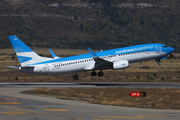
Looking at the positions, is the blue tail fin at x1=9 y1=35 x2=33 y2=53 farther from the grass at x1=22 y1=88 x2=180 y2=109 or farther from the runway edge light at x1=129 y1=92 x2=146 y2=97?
the runway edge light at x1=129 y1=92 x2=146 y2=97

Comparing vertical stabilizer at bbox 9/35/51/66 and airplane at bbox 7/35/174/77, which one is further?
airplane at bbox 7/35/174/77

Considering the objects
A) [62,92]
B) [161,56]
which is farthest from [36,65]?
[161,56]

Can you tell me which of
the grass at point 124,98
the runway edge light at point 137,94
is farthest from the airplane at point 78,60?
the runway edge light at point 137,94

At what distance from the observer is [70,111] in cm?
2756

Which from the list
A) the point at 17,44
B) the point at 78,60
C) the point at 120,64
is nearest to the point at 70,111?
the point at 120,64

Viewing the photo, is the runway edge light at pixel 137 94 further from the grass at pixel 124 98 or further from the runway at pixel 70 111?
the runway at pixel 70 111

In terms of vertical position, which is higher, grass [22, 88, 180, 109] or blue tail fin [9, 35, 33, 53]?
blue tail fin [9, 35, 33, 53]

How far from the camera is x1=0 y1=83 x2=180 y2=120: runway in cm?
2481

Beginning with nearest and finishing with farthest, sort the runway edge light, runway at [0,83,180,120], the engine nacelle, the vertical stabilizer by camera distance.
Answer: runway at [0,83,180,120]
the runway edge light
the engine nacelle
the vertical stabilizer

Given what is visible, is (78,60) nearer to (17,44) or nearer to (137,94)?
(17,44)

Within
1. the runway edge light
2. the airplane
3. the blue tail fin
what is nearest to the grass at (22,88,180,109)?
the runway edge light

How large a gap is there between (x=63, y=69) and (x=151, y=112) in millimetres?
28626

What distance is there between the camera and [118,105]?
31812 mm

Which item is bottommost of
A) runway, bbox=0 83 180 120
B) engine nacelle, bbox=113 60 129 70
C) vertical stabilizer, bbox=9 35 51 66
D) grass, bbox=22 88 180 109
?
runway, bbox=0 83 180 120
